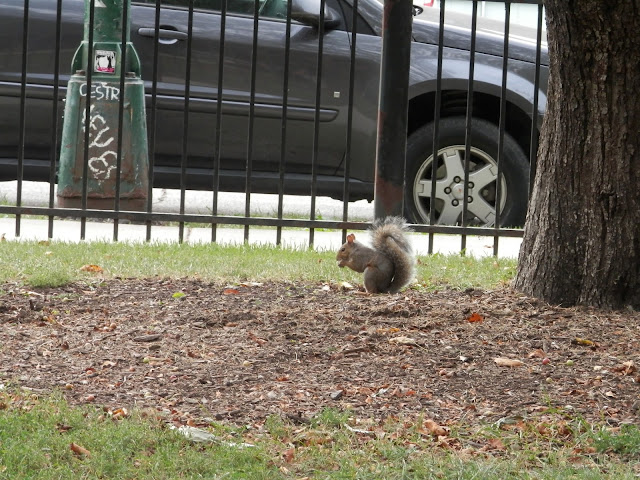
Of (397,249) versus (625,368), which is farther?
(397,249)

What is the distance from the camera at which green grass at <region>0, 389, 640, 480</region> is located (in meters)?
3.01

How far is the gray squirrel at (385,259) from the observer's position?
5484 millimetres

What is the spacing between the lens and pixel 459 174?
7.85 m

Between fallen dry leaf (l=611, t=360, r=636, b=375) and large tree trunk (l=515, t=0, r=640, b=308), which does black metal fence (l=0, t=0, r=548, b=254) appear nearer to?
large tree trunk (l=515, t=0, r=640, b=308)

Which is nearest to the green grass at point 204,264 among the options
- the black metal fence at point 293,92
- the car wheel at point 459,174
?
the car wheel at point 459,174

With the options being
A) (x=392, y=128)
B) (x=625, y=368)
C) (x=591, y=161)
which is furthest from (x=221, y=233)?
(x=625, y=368)

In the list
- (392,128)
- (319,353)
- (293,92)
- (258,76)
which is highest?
(258,76)

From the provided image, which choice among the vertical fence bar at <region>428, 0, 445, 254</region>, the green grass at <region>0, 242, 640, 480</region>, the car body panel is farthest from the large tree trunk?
the car body panel

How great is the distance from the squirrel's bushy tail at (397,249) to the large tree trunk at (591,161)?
786mm

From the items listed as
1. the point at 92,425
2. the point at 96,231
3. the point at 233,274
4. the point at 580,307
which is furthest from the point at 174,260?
the point at 92,425

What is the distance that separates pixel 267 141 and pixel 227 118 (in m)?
0.36

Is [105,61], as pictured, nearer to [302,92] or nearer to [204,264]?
[302,92]

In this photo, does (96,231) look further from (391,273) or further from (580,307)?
(580,307)

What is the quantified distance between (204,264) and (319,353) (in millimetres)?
2000
